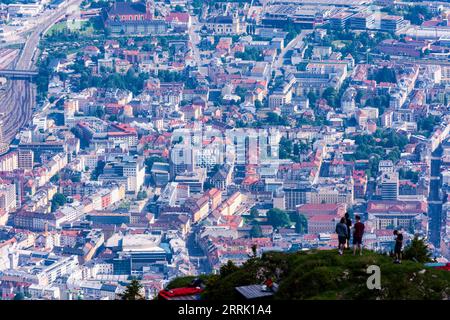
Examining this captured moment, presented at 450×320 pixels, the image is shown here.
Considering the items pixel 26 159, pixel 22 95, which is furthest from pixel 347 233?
pixel 22 95

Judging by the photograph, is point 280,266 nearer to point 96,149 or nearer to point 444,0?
point 96,149

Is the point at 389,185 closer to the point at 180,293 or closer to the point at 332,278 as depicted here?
the point at 180,293

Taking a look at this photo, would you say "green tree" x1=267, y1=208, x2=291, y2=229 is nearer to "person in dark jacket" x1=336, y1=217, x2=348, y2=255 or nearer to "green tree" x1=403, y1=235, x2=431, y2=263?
"green tree" x1=403, y1=235, x2=431, y2=263

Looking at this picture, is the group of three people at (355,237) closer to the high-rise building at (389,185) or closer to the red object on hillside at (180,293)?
the red object on hillside at (180,293)

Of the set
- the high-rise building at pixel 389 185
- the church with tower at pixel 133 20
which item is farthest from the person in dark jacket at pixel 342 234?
the church with tower at pixel 133 20

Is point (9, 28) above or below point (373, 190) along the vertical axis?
above
